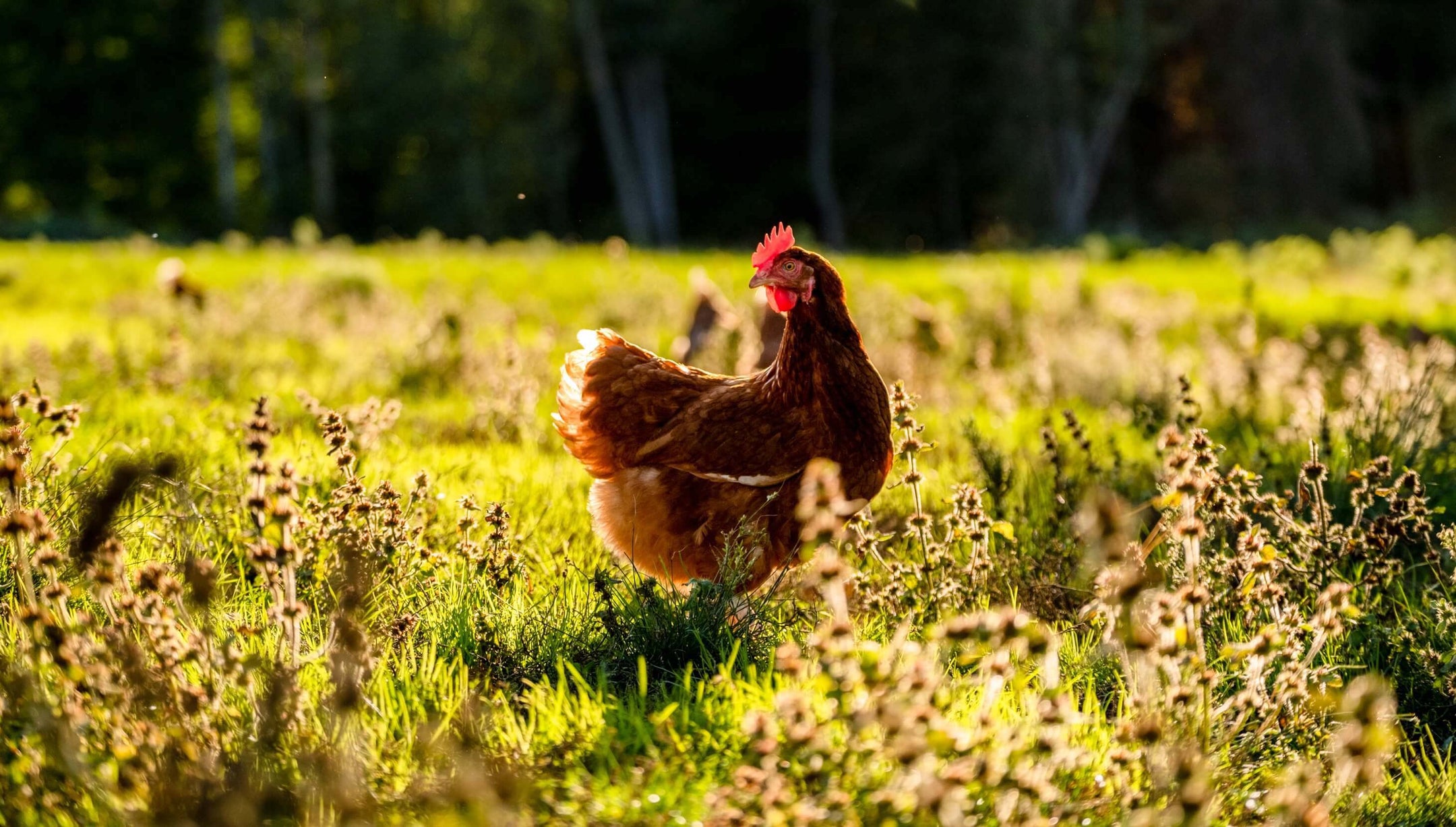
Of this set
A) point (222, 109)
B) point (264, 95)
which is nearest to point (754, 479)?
point (222, 109)

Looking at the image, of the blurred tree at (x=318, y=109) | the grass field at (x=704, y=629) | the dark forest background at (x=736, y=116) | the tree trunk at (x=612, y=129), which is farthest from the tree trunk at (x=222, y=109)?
the grass field at (x=704, y=629)

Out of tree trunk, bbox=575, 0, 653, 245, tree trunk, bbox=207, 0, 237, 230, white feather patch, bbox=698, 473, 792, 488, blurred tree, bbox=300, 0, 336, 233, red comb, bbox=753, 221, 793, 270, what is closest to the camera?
white feather patch, bbox=698, 473, 792, 488

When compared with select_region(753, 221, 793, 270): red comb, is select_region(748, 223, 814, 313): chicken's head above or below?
below

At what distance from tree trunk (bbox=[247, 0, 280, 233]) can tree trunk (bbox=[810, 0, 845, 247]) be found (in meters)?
15.7

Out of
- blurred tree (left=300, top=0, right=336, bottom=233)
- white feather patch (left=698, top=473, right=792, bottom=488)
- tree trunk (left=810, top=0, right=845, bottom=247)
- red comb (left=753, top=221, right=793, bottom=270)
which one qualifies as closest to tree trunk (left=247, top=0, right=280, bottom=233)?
blurred tree (left=300, top=0, right=336, bottom=233)

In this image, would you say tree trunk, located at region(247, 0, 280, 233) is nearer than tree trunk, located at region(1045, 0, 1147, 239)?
No

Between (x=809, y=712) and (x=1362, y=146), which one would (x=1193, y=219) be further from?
(x=809, y=712)

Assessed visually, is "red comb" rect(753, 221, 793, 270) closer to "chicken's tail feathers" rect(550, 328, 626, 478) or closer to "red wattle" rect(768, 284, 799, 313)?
"red wattle" rect(768, 284, 799, 313)

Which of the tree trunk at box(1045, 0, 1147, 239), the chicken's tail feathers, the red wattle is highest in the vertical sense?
the tree trunk at box(1045, 0, 1147, 239)

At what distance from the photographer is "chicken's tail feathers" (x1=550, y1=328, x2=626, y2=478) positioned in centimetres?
402

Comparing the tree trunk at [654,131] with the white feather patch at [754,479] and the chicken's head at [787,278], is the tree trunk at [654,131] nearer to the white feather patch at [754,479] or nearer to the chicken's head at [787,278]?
the chicken's head at [787,278]

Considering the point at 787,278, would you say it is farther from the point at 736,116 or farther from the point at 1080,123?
the point at 736,116

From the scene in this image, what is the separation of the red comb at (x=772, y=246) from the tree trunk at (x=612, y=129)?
29868mm

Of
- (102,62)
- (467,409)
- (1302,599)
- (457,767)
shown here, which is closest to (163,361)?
(467,409)
